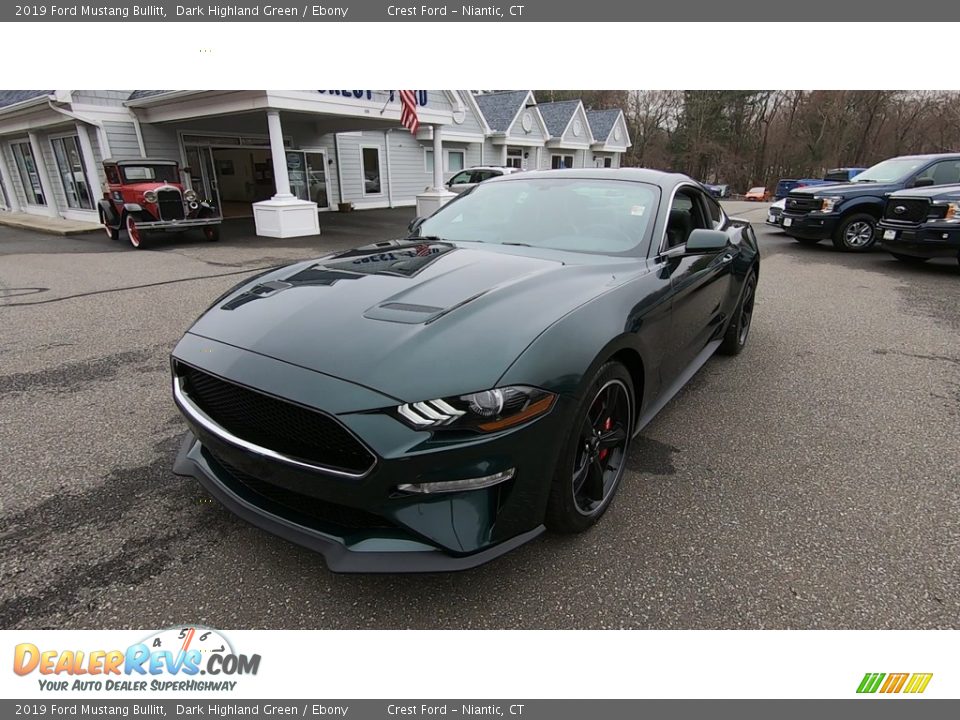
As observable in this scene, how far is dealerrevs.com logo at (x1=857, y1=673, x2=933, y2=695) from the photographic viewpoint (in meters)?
1.78

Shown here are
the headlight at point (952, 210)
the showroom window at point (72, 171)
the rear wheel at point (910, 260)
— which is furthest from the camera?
the showroom window at point (72, 171)

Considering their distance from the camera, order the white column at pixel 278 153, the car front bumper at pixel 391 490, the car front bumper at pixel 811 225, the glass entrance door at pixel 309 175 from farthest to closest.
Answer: the glass entrance door at pixel 309 175 → the white column at pixel 278 153 → the car front bumper at pixel 811 225 → the car front bumper at pixel 391 490

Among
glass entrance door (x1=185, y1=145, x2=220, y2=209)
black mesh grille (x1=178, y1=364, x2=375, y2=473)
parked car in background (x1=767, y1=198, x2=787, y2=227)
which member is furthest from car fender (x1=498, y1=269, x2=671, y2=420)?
glass entrance door (x1=185, y1=145, x2=220, y2=209)

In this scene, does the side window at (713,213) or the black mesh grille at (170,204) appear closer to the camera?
the side window at (713,213)

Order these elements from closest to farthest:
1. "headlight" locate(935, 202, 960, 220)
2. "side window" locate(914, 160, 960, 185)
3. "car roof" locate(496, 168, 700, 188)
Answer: "car roof" locate(496, 168, 700, 188)
"headlight" locate(935, 202, 960, 220)
"side window" locate(914, 160, 960, 185)

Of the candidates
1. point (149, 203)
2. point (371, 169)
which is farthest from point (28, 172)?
point (371, 169)

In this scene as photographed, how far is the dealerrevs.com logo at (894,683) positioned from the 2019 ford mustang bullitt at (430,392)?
1055 mm

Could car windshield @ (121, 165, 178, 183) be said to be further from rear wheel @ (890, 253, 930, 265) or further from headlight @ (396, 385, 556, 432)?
rear wheel @ (890, 253, 930, 265)

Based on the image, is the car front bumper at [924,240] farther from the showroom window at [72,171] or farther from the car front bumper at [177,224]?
the showroom window at [72,171]

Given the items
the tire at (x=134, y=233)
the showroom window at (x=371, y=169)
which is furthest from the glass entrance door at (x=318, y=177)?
the tire at (x=134, y=233)

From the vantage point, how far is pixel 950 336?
17.6 feet

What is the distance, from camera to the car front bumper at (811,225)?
10805mm

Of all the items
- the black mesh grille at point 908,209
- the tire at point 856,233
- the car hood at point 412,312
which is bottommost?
the tire at point 856,233

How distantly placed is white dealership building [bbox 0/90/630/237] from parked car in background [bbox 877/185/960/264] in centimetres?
1124
